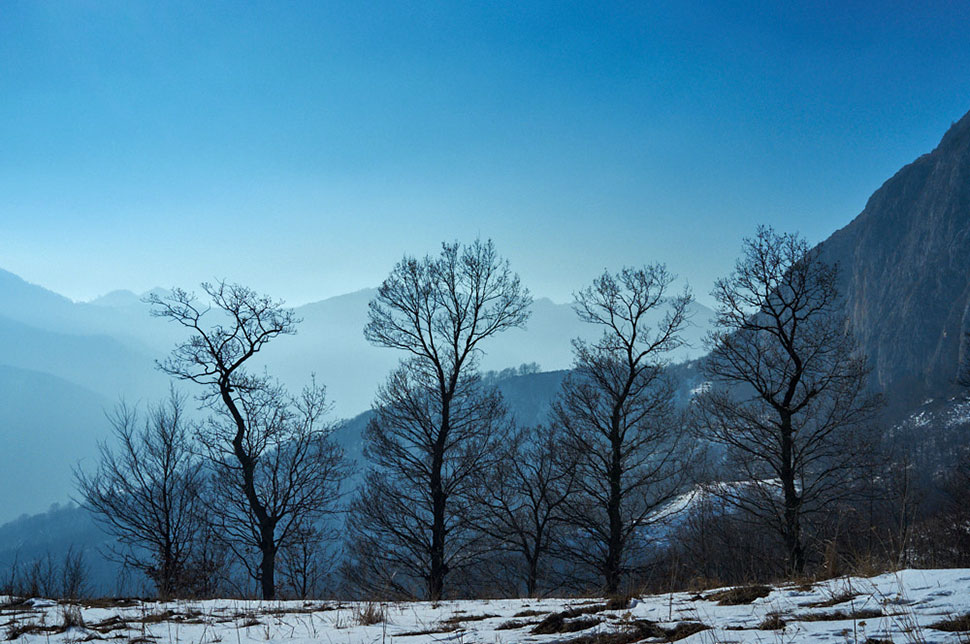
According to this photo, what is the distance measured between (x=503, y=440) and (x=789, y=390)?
27.8ft

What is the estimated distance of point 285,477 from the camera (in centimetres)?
1856

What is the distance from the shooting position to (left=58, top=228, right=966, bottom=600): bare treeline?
15.1m

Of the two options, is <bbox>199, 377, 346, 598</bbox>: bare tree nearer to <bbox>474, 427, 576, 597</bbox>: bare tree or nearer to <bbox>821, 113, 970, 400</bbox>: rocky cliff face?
<bbox>474, 427, 576, 597</bbox>: bare tree

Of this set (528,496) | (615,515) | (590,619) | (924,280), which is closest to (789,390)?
(615,515)

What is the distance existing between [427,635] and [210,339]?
13.8m

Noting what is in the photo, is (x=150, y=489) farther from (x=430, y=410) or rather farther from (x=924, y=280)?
(x=924, y=280)

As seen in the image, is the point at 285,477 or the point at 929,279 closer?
the point at 285,477

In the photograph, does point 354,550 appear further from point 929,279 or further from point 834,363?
point 929,279

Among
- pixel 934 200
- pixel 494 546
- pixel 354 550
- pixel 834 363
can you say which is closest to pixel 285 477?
pixel 354 550

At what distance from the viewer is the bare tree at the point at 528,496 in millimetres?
17391

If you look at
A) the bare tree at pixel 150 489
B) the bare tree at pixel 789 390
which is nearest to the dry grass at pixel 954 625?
the bare tree at pixel 789 390

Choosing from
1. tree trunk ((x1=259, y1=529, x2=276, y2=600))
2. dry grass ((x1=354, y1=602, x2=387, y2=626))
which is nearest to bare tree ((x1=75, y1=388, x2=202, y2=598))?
tree trunk ((x1=259, y1=529, x2=276, y2=600))

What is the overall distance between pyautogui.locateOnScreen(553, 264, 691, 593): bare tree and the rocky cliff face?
545 ft

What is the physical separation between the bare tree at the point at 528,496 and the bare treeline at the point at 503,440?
0.37 feet
